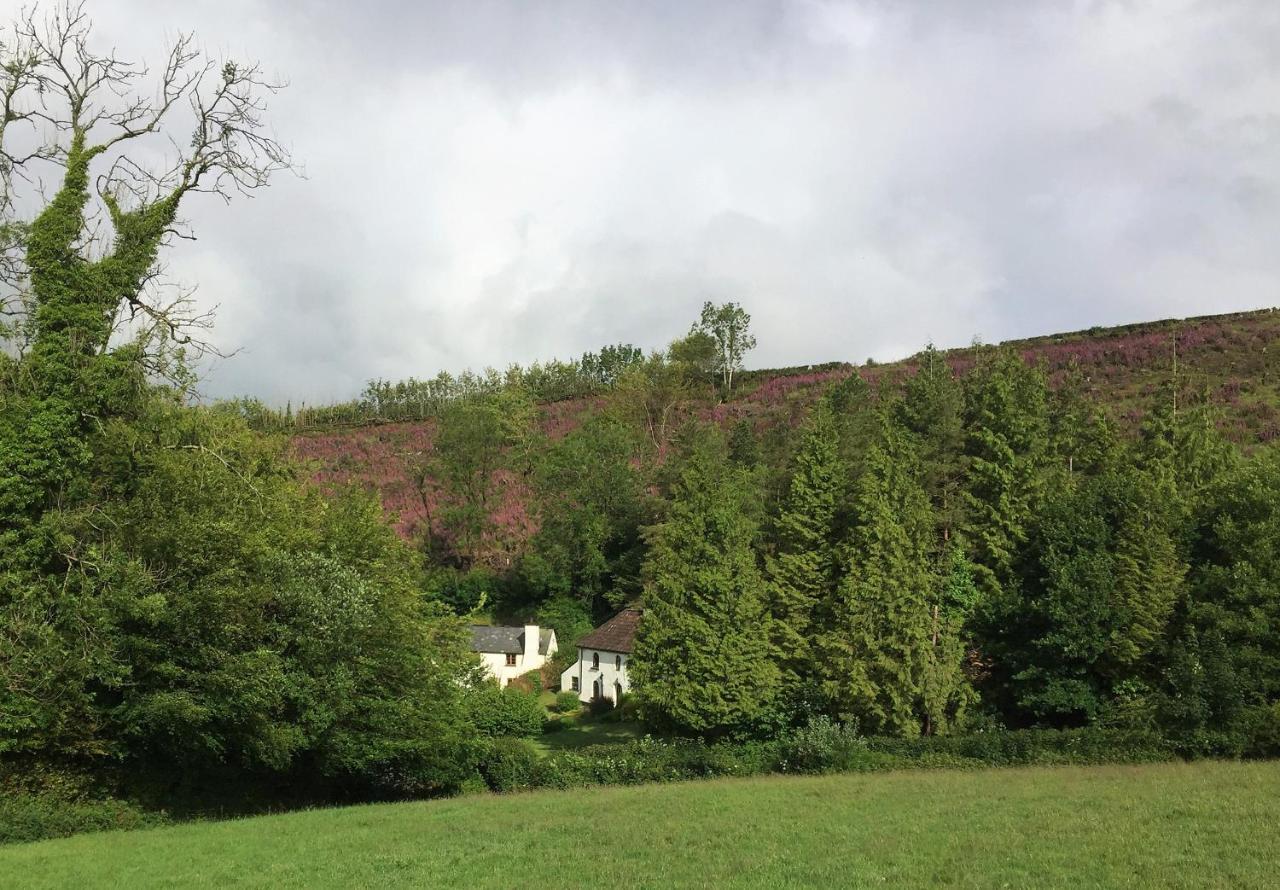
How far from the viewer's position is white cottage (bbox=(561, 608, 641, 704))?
4750 cm

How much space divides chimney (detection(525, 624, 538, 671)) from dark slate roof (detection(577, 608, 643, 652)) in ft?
16.5

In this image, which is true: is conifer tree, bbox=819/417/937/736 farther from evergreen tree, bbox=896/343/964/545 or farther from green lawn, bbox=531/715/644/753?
green lawn, bbox=531/715/644/753

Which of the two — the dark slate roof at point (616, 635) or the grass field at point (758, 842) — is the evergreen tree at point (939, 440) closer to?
the grass field at point (758, 842)

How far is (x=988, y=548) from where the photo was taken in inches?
1468

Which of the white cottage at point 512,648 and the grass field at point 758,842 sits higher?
the white cottage at point 512,648

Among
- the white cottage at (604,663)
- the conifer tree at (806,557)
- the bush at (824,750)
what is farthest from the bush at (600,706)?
the bush at (824,750)

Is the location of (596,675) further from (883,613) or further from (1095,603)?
(1095,603)

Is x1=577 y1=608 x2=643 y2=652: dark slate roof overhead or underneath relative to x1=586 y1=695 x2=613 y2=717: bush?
overhead

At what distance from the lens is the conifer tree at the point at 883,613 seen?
32656mm

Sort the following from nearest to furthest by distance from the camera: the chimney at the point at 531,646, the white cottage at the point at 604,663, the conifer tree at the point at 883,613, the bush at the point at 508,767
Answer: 1. the bush at the point at 508,767
2. the conifer tree at the point at 883,613
3. the white cottage at the point at 604,663
4. the chimney at the point at 531,646

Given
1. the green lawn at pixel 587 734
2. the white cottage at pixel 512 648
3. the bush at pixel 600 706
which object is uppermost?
the white cottage at pixel 512 648

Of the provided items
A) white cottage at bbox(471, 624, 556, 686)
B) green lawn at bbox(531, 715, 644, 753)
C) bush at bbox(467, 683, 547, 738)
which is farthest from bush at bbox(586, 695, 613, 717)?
white cottage at bbox(471, 624, 556, 686)

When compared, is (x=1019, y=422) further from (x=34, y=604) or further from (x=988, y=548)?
(x=34, y=604)

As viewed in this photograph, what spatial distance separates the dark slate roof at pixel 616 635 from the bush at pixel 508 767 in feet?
56.2
